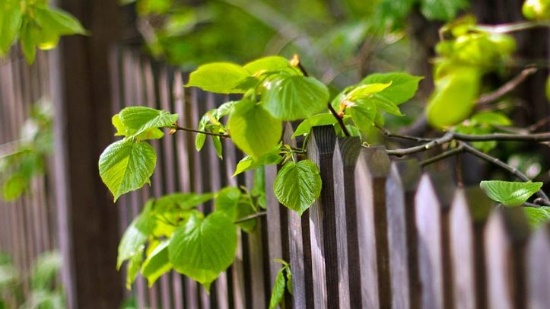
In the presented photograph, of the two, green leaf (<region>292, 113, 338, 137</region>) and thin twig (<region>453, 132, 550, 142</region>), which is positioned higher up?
green leaf (<region>292, 113, 338, 137</region>)

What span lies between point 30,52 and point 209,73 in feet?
2.44

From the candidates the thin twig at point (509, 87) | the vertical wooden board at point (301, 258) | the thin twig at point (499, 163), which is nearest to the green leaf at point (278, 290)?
the vertical wooden board at point (301, 258)

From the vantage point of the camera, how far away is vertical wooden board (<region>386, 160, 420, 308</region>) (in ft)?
3.58

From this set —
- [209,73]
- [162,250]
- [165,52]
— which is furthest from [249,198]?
[165,52]

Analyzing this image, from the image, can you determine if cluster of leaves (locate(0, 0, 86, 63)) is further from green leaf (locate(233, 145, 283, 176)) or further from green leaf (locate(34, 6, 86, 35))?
green leaf (locate(233, 145, 283, 176))

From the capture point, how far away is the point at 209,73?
1413 millimetres

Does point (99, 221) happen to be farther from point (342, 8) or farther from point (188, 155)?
point (342, 8)

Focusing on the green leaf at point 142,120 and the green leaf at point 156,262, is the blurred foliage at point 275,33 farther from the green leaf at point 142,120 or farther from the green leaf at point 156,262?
the green leaf at point 142,120

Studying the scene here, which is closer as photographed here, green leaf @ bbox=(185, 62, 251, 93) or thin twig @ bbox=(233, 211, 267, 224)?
green leaf @ bbox=(185, 62, 251, 93)

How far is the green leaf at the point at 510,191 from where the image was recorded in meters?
1.33

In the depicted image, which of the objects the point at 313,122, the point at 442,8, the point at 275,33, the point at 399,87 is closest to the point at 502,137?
the point at 399,87

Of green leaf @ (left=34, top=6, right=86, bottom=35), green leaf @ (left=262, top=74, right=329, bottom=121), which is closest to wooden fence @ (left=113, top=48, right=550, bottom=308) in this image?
green leaf @ (left=262, top=74, right=329, bottom=121)

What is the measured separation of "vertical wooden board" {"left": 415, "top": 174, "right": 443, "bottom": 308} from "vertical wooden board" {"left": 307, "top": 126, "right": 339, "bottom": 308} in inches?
13.5

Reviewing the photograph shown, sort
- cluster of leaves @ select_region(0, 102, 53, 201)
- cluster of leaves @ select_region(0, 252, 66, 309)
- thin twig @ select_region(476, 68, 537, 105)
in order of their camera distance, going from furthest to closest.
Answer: cluster of leaves @ select_region(0, 102, 53, 201) < cluster of leaves @ select_region(0, 252, 66, 309) < thin twig @ select_region(476, 68, 537, 105)
